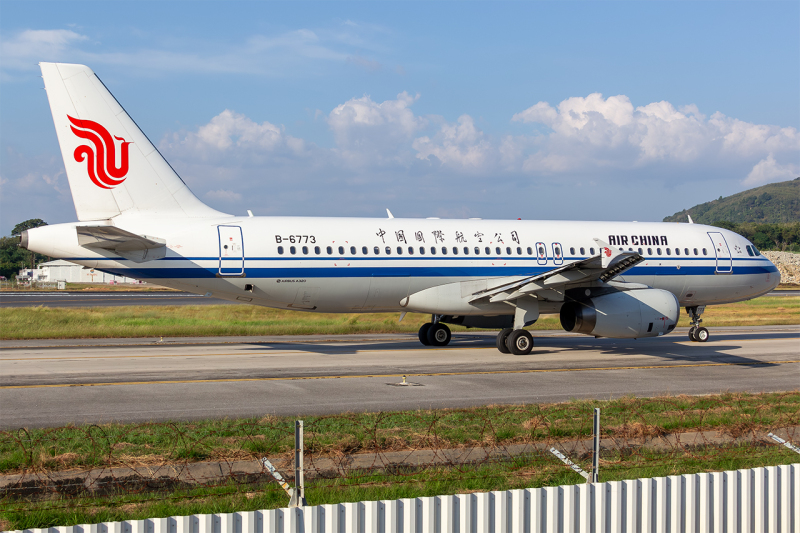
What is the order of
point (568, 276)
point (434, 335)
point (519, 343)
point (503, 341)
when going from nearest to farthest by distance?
point (568, 276) → point (519, 343) → point (503, 341) → point (434, 335)

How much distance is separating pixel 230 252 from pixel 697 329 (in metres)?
19.6

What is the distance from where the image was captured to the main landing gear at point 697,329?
29375mm

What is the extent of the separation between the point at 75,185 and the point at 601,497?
1921cm

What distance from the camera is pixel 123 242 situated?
66.6 feet

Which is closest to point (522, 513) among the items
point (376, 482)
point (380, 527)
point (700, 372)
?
point (380, 527)

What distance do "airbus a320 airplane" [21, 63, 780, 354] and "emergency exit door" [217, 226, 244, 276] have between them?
0.03 metres

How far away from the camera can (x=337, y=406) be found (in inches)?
581

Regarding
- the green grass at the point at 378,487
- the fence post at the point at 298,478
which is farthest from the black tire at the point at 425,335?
the fence post at the point at 298,478

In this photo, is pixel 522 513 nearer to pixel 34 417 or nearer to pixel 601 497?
pixel 601 497

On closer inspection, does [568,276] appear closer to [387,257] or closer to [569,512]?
[387,257]

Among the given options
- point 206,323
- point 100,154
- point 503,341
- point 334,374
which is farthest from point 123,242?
point 206,323

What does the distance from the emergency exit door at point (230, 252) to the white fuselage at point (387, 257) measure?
0.10 ft

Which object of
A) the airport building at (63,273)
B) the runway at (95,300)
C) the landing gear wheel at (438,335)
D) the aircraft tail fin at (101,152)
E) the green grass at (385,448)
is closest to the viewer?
→ the green grass at (385,448)

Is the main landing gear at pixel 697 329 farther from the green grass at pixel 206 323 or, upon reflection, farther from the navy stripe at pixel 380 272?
the green grass at pixel 206 323
